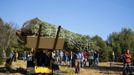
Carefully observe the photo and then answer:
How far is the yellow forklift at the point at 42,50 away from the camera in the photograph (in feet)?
65.8

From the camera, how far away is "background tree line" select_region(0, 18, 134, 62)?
82.0 feet

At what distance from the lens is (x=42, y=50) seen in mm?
20547

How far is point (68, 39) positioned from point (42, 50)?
10323 mm

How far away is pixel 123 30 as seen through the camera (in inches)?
3578

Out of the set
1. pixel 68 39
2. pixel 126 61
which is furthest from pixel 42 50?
pixel 68 39

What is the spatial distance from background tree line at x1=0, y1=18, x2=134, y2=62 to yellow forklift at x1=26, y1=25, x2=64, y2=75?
4126 mm

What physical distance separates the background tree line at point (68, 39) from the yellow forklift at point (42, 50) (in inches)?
162

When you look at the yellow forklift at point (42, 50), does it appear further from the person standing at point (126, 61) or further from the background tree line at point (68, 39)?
the person standing at point (126, 61)

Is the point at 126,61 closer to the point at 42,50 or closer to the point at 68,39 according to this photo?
the point at 42,50

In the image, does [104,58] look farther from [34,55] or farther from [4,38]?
[34,55]

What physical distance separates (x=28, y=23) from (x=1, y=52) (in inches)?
557

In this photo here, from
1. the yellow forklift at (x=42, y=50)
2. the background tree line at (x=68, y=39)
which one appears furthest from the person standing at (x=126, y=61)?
the background tree line at (x=68, y=39)

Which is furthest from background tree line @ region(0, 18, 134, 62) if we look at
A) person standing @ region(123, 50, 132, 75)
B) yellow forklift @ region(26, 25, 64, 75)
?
person standing @ region(123, 50, 132, 75)

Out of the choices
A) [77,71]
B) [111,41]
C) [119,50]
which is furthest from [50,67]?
[111,41]
